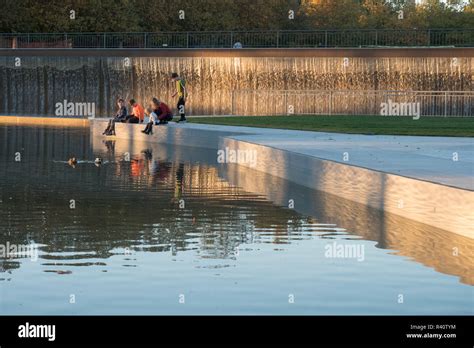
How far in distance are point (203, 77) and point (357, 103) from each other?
11579mm

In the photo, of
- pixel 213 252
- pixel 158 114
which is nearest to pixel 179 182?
pixel 213 252

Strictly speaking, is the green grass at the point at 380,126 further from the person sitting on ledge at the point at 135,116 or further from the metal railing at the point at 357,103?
the metal railing at the point at 357,103

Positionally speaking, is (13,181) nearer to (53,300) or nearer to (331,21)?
(53,300)

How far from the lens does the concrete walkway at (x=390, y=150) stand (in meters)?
16.8

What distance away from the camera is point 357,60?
5428cm

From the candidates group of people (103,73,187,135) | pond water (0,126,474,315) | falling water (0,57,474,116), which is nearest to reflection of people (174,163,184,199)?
pond water (0,126,474,315)

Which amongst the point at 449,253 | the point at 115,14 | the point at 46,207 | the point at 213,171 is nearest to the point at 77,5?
the point at 115,14

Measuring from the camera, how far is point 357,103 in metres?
49.3

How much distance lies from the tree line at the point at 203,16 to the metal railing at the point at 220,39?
13.7 ft

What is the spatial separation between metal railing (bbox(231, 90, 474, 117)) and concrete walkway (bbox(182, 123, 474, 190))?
17.6m

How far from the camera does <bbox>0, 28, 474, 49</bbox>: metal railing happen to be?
209 ft

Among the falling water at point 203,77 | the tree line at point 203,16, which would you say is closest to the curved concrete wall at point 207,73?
the falling water at point 203,77
